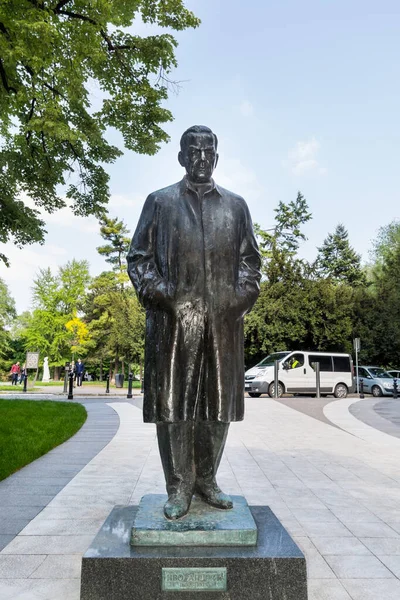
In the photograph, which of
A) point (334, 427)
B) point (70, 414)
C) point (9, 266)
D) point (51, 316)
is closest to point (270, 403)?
point (334, 427)

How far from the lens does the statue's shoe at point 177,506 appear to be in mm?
2664

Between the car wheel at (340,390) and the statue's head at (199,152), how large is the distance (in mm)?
21607

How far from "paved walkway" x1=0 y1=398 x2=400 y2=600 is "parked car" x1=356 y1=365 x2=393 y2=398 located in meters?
15.9

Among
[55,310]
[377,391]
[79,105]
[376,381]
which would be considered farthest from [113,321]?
[79,105]

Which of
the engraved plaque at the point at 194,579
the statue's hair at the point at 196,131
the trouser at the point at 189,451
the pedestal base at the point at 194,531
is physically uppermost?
the statue's hair at the point at 196,131

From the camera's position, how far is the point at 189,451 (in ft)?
9.41

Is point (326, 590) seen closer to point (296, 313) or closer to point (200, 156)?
point (200, 156)

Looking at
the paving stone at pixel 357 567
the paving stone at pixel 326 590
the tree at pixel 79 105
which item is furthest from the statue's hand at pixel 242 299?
the tree at pixel 79 105

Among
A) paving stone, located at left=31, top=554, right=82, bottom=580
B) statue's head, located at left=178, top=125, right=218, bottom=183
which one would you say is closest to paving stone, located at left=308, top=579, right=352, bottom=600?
paving stone, located at left=31, top=554, right=82, bottom=580

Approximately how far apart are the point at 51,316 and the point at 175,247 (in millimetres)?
38842

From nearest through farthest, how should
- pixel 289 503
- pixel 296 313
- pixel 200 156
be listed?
pixel 200 156
pixel 289 503
pixel 296 313

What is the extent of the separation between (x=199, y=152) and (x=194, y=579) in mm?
2356

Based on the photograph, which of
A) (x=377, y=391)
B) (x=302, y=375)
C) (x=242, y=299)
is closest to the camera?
(x=242, y=299)

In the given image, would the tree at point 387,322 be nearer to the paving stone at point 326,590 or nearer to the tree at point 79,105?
the tree at point 79,105
